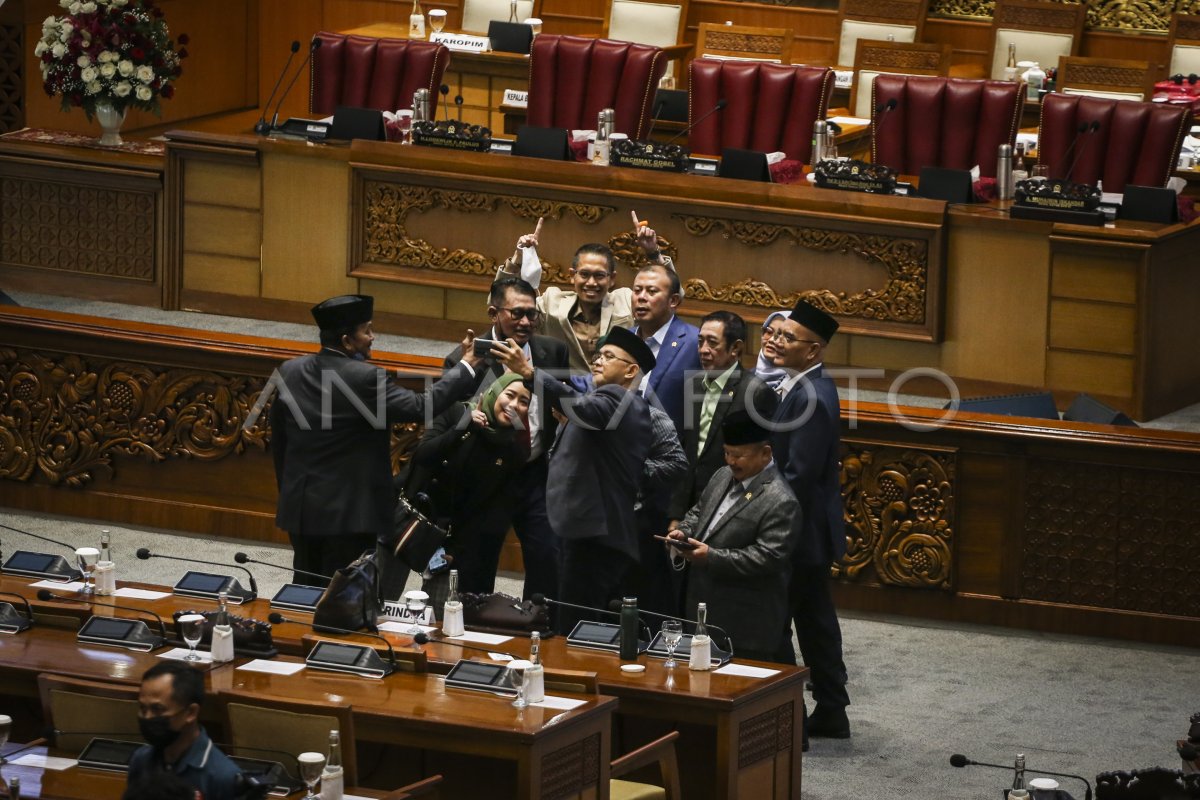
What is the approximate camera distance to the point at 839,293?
9.60 m

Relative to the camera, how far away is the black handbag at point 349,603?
19.1 feet

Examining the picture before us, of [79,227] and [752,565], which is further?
[79,227]

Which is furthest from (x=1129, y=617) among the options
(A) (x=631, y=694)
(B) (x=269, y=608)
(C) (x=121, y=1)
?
(C) (x=121, y=1)

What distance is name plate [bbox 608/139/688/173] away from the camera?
32.1 ft

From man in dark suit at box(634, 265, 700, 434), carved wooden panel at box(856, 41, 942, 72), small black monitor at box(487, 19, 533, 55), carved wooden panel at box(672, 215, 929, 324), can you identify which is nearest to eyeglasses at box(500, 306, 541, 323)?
man in dark suit at box(634, 265, 700, 434)

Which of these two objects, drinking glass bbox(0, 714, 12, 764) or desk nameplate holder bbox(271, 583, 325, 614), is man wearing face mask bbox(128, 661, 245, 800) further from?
desk nameplate holder bbox(271, 583, 325, 614)

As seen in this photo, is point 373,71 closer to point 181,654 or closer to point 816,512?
point 816,512

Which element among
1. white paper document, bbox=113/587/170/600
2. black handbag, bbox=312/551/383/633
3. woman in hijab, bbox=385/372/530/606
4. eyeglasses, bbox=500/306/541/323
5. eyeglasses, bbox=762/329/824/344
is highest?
eyeglasses, bbox=500/306/541/323

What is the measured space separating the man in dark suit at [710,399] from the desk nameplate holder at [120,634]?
1.81 m

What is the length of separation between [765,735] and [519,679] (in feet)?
2.54

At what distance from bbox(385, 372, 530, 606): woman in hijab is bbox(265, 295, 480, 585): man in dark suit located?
0.10 m

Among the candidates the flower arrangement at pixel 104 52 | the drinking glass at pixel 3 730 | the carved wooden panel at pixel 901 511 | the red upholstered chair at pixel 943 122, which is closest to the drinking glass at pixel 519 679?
the drinking glass at pixel 3 730

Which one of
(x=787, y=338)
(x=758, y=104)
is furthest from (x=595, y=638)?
(x=758, y=104)

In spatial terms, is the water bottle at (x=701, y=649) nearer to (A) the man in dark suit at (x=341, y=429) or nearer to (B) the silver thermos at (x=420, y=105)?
(A) the man in dark suit at (x=341, y=429)
